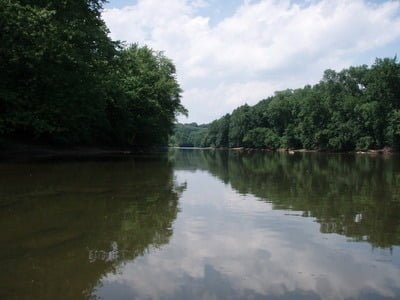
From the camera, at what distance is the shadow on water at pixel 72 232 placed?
5340mm

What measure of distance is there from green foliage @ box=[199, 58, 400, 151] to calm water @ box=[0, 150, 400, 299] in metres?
74.0

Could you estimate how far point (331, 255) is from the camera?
6.79 metres

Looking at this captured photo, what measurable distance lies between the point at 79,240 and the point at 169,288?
104 inches

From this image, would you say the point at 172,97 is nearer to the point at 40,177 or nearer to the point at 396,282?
the point at 40,177

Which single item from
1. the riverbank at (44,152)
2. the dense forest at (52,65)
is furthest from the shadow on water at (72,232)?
the riverbank at (44,152)

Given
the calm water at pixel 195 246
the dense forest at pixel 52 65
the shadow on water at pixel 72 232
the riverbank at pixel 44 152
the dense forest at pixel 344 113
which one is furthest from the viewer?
the dense forest at pixel 344 113

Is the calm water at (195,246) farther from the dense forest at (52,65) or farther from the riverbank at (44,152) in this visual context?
the riverbank at (44,152)

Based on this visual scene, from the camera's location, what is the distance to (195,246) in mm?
7215

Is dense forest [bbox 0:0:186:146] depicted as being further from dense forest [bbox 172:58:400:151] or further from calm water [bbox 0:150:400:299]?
dense forest [bbox 172:58:400:151]

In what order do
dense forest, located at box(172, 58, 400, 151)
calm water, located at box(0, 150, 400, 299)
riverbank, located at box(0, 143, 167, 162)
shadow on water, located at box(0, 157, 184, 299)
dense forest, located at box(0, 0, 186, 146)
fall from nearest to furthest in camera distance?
calm water, located at box(0, 150, 400, 299), shadow on water, located at box(0, 157, 184, 299), dense forest, located at box(0, 0, 186, 146), riverbank, located at box(0, 143, 167, 162), dense forest, located at box(172, 58, 400, 151)

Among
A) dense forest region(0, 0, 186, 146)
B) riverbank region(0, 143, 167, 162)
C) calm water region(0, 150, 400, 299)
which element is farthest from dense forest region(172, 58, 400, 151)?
calm water region(0, 150, 400, 299)

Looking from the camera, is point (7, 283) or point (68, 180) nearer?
point (7, 283)

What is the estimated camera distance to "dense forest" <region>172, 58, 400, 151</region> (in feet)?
272

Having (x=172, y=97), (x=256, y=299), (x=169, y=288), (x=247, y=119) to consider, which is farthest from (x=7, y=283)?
(x=247, y=119)
